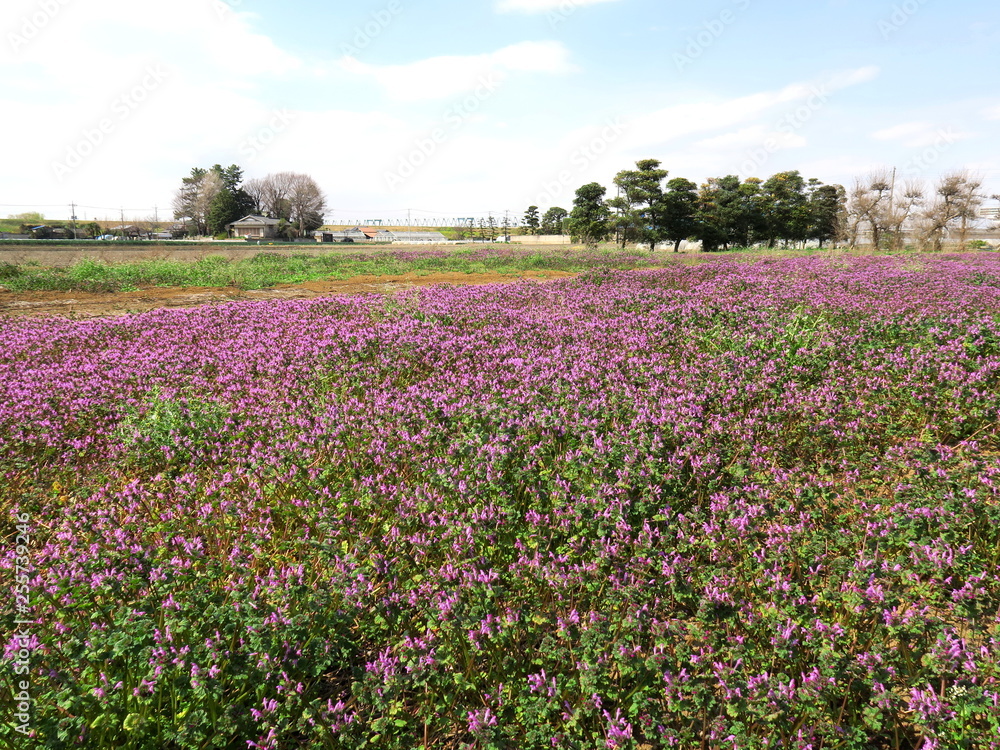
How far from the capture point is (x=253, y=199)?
327ft

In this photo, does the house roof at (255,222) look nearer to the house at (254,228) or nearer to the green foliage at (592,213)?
the house at (254,228)

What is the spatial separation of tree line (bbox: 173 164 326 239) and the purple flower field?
325ft

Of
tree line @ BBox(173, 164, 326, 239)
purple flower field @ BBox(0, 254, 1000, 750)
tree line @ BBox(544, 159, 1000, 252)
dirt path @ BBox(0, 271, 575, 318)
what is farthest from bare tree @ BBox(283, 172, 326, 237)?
purple flower field @ BBox(0, 254, 1000, 750)

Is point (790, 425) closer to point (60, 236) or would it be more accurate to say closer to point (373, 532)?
point (373, 532)

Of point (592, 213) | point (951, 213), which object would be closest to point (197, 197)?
point (592, 213)

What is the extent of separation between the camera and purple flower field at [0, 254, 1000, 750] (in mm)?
2006

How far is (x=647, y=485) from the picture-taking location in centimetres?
308

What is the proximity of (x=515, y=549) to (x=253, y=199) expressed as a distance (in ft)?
372

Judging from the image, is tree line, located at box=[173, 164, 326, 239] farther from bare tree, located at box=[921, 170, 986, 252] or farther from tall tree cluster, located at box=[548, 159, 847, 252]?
bare tree, located at box=[921, 170, 986, 252]

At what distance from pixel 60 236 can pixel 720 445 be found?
327 ft

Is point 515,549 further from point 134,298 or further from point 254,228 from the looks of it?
point 254,228

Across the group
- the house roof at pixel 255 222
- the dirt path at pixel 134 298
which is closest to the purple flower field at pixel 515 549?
the dirt path at pixel 134 298

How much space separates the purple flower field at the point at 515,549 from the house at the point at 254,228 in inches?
3732

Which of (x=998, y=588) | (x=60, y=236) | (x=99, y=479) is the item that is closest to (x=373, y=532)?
(x=99, y=479)
